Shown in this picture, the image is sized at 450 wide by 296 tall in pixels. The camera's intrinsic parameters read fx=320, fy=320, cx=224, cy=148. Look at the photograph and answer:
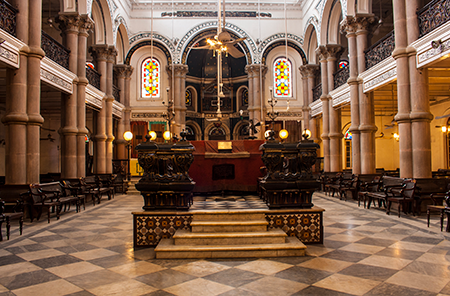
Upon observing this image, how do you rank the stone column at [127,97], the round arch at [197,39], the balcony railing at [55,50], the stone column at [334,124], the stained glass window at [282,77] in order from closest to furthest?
the balcony railing at [55,50] < the stone column at [334,124] < the stone column at [127,97] < the round arch at [197,39] < the stained glass window at [282,77]

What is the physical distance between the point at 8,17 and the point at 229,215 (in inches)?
293

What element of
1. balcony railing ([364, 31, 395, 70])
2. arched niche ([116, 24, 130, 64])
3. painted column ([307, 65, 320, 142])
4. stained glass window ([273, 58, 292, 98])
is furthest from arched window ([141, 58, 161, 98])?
balcony railing ([364, 31, 395, 70])

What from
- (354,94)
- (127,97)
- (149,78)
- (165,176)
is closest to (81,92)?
(127,97)

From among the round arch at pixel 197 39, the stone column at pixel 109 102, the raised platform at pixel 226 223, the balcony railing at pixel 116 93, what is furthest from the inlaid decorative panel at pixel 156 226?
the round arch at pixel 197 39

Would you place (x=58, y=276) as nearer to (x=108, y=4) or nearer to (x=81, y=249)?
(x=81, y=249)

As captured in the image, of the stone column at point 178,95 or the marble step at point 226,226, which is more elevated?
the stone column at point 178,95

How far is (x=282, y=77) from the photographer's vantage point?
20.5m

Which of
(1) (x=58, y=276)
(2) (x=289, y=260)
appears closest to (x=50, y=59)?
(1) (x=58, y=276)

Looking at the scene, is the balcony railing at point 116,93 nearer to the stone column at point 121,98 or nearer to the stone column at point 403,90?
the stone column at point 121,98

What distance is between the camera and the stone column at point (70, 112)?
1137 centimetres

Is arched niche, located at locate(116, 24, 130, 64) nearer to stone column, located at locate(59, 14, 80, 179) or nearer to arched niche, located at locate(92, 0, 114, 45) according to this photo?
arched niche, located at locate(92, 0, 114, 45)

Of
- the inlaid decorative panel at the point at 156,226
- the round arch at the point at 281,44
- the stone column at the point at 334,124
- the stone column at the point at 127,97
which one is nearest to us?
the inlaid decorative panel at the point at 156,226

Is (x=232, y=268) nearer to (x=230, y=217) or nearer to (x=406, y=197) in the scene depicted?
(x=230, y=217)

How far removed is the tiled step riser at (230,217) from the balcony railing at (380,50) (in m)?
7.90
